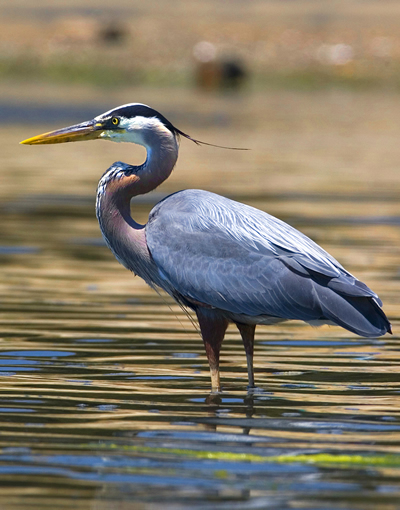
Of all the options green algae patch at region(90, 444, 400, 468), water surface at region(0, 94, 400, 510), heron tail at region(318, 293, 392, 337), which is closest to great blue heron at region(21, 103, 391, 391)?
heron tail at region(318, 293, 392, 337)

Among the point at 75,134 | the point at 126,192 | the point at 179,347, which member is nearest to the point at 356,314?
the point at 126,192

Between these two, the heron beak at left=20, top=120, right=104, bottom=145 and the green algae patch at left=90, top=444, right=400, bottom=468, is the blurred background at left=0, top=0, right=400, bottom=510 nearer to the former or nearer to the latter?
the green algae patch at left=90, top=444, right=400, bottom=468

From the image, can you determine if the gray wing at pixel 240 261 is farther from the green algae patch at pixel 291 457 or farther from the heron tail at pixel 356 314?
the green algae patch at pixel 291 457

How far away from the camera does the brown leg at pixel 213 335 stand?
702cm

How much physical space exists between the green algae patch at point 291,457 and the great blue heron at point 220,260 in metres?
1.34

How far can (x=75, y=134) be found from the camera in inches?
307

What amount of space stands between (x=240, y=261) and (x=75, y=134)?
1552mm

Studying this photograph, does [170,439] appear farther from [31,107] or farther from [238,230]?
[31,107]

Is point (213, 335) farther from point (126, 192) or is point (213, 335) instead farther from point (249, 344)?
point (126, 192)

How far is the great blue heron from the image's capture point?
6.76m

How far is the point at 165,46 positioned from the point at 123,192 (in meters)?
65.1

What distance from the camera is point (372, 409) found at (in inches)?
254

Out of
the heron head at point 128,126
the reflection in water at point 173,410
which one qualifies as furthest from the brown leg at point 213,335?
the heron head at point 128,126

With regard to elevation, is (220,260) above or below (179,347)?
above
